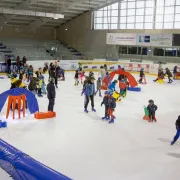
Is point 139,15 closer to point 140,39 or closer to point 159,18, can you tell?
point 159,18

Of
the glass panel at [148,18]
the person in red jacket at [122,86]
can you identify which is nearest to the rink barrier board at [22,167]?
the person in red jacket at [122,86]

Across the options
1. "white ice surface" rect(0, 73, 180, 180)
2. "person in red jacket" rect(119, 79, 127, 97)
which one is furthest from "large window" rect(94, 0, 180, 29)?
"white ice surface" rect(0, 73, 180, 180)

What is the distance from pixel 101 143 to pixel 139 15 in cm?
2620

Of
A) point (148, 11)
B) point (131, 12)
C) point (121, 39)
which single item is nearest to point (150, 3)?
point (148, 11)

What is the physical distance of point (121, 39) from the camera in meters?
32.1

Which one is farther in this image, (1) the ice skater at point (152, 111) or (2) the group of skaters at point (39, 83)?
(2) the group of skaters at point (39, 83)

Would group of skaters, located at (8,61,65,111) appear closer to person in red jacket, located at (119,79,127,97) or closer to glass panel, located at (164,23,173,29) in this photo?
person in red jacket, located at (119,79,127,97)

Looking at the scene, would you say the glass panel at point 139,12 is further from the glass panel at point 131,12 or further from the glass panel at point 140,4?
the glass panel at point 131,12

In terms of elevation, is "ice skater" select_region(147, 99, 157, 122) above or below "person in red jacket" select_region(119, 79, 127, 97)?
below

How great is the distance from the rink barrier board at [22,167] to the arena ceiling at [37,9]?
21.5 meters

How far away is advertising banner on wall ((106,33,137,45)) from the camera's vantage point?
31.2 metres

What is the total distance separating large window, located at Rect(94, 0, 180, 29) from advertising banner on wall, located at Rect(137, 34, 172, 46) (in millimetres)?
1662

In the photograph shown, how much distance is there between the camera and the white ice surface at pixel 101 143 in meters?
6.52

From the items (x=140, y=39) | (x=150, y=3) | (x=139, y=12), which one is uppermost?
(x=150, y=3)
